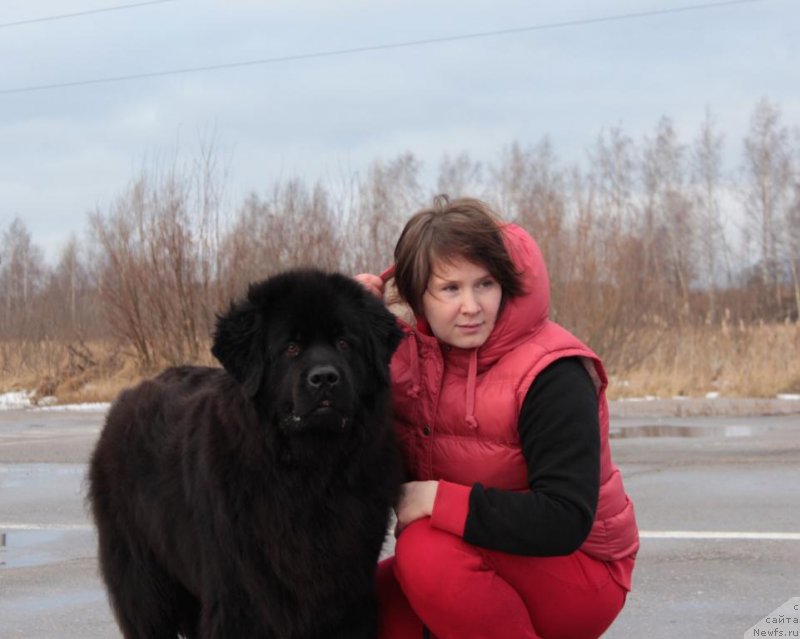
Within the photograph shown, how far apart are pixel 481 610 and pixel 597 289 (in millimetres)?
13931

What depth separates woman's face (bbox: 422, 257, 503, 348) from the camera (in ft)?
11.5

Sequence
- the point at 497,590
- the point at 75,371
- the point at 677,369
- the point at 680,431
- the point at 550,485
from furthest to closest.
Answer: the point at 75,371, the point at 677,369, the point at 680,431, the point at 497,590, the point at 550,485

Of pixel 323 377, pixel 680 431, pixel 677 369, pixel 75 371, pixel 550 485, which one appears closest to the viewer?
pixel 323 377

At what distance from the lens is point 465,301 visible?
3488 mm

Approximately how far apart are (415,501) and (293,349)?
2.18 feet

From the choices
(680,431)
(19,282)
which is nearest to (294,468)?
(680,431)

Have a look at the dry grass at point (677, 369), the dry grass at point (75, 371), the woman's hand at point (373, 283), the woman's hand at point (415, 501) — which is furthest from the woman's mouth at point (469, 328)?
the dry grass at point (75, 371)

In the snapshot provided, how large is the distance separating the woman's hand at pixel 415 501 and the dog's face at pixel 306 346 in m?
0.35

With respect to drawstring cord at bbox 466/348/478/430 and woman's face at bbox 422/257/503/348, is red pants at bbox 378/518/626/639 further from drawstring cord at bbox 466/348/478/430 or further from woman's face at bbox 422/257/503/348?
woman's face at bbox 422/257/503/348

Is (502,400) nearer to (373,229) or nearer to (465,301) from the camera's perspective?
(465,301)

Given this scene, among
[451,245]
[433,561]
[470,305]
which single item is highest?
[451,245]

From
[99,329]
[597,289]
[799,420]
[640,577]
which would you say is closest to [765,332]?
[597,289]

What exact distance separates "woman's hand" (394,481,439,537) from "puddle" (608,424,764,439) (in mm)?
7874

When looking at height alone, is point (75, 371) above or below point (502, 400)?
below
